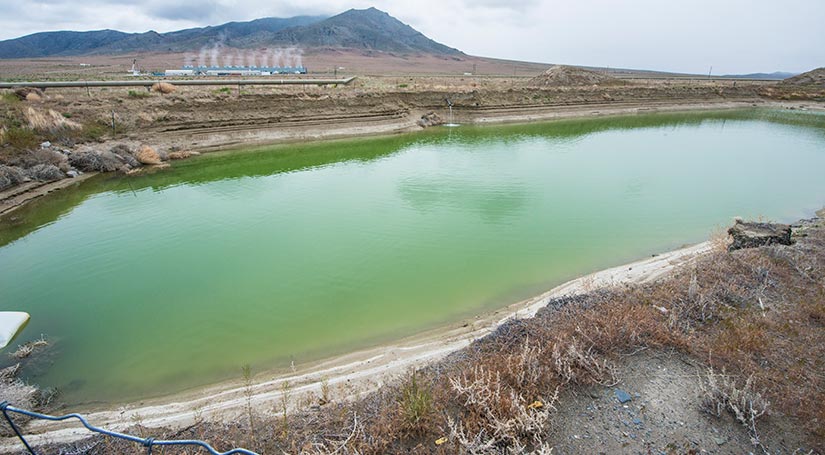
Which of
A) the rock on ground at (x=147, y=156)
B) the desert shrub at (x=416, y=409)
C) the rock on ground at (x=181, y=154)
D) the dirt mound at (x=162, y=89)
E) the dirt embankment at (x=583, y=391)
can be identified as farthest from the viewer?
the dirt mound at (x=162, y=89)

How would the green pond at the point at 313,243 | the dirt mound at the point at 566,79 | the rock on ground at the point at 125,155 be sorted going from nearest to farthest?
the green pond at the point at 313,243, the rock on ground at the point at 125,155, the dirt mound at the point at 566,79

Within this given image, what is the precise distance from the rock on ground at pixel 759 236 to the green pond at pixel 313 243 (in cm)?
215

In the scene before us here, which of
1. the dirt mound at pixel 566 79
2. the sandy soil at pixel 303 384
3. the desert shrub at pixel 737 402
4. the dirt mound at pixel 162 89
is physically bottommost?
the sandy soil at pixel 303 384

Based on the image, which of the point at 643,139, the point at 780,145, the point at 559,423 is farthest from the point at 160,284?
the point at 780,145

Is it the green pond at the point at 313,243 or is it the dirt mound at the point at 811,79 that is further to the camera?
the dirt mound at the point at 811,79

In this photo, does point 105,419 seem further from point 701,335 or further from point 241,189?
point 241,189

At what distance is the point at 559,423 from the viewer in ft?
12.3

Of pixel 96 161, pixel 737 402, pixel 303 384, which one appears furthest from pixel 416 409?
pixel 96 161

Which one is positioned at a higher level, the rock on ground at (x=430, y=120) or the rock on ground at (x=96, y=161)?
the rock on ground at (x=430, y=120)

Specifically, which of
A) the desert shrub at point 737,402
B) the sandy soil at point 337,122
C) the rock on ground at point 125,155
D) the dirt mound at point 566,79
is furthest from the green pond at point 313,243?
the dirt mound at point 566,79

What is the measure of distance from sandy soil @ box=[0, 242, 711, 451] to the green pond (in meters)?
0.39

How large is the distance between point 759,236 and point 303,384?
891cm

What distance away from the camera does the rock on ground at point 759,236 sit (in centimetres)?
771

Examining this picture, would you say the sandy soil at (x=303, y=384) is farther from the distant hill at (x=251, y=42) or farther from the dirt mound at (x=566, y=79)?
the distant hill at (x=251, y=42)
